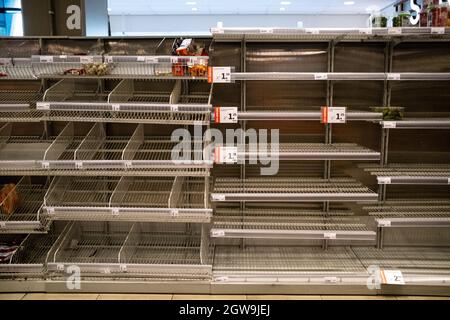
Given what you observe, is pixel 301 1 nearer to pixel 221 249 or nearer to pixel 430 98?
pixel 430 98

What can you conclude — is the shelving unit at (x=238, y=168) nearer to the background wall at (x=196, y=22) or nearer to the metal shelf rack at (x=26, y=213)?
the metal shelf rack at (x=26, y=213)

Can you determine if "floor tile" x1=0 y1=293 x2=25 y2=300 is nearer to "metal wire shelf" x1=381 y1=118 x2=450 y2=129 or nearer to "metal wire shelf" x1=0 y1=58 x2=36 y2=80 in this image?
"metal wire shelf" x1=0 y1=58 x2=36 y2=80

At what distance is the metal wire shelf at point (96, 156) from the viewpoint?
2.74 meters

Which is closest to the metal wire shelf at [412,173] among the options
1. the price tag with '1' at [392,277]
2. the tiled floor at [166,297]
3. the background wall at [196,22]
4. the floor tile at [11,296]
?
the price tag with '1' at [392,277]

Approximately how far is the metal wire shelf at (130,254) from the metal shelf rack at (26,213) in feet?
0.82

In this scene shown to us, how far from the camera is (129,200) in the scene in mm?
3133

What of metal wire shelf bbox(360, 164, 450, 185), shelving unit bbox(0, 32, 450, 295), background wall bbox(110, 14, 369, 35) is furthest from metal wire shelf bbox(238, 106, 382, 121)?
background wall bbox(110, 14, 369, 35)

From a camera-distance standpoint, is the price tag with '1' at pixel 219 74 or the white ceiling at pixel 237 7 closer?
the price tag with '1' at pixel 219 74

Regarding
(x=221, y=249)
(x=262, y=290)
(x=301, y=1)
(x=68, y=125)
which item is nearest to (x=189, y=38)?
(x=68, y=125)

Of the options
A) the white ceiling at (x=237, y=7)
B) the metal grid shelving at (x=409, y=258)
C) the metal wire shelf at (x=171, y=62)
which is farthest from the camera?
the white ceiling at (x=237, y=7)

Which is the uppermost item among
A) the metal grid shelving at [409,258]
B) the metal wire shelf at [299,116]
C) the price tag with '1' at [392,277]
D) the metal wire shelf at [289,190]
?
the metal wire shelf at [299,116]

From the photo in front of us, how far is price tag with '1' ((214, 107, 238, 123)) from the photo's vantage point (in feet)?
8.98

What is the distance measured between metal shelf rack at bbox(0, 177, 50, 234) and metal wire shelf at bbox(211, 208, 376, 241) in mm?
1174
